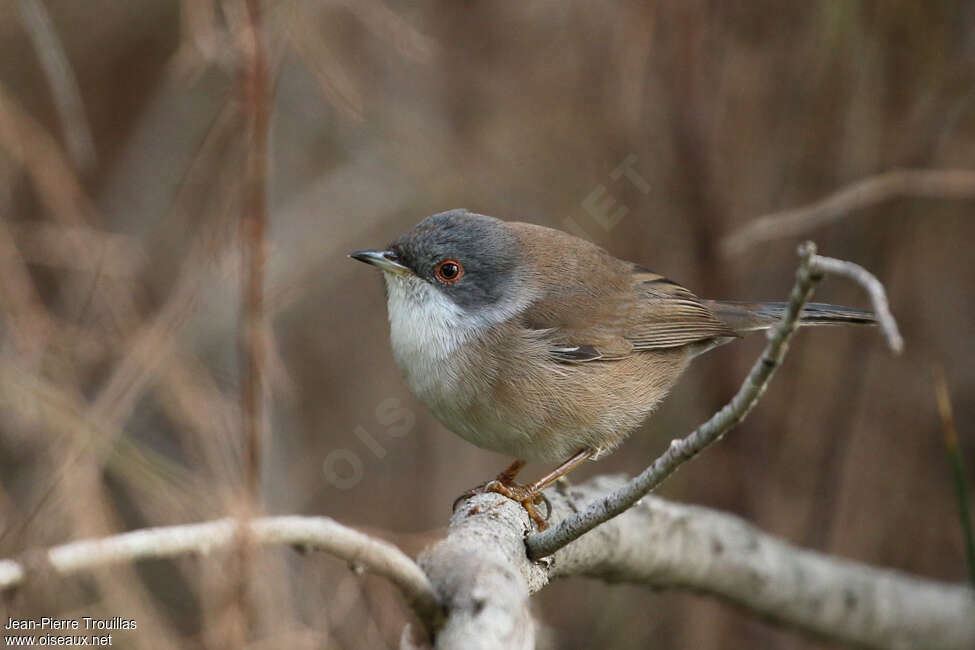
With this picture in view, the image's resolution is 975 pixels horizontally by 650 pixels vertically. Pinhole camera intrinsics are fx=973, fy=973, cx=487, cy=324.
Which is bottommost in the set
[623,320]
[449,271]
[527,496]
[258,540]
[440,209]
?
[258,540]

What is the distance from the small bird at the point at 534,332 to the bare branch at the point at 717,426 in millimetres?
986

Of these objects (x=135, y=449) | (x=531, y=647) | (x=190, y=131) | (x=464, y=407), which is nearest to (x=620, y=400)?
(x=464, y=407)

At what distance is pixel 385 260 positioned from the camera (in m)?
3.78

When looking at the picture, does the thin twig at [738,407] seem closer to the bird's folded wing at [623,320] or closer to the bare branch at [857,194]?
the bird's folded wing at [623,320]

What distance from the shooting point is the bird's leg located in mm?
3258

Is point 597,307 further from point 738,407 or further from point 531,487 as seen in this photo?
point 738,407

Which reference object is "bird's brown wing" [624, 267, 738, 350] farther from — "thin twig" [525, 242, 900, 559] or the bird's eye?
"thin twig" [525, 242, 900, 559]

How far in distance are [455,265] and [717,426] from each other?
211cm

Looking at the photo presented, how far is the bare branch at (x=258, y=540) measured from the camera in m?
1.75

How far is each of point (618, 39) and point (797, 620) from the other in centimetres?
337

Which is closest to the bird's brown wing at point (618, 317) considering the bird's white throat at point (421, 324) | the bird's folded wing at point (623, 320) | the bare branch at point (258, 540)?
the bird's folded wing at point (623, 320)

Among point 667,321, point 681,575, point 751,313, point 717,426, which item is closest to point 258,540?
point 717,426

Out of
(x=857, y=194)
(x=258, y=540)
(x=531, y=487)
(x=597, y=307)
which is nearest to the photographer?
(x=258, y=540)

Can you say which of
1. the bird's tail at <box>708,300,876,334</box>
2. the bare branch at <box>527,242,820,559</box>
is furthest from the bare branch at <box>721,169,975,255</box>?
the bare branch at <box>527,242,820,559</box>
